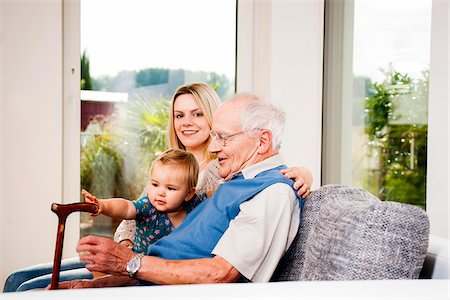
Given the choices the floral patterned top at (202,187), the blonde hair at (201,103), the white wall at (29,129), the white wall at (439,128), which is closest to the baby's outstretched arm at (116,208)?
the floral patterned top at (202,187)

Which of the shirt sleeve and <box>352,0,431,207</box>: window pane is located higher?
<box>352,0,431,207</box>: window pane

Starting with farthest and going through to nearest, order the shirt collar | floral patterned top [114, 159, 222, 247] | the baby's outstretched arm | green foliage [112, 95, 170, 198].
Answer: green foliage [112, 95, 170, 198] → floral patterned top [114, 159, 222, 247] → the baby's outstretched arm → the shirt collar

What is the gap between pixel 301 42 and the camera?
417cm

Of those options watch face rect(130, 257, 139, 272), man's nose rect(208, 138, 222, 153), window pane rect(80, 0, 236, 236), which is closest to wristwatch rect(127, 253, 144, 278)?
watch face rect(130, 257, 139, 272)

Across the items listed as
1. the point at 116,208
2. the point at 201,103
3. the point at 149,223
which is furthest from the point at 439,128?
the point at 116,208

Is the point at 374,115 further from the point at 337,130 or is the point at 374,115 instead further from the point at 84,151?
the point at 84,151

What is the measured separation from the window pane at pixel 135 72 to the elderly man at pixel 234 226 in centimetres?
237

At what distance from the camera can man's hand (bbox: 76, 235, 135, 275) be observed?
1727mm

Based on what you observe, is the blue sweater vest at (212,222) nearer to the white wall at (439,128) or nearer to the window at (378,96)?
the white wall at (439,128)

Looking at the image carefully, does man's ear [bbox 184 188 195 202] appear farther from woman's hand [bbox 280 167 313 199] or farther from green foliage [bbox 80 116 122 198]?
green foliage [bbox 80 116 122 198]

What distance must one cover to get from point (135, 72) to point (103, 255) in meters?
2.81

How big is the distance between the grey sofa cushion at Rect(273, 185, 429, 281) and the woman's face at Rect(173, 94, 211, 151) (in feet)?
3.62

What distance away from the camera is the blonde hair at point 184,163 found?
7.24ft

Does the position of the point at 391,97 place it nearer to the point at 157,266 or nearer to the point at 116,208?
the point at 116,208
